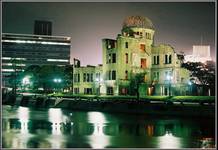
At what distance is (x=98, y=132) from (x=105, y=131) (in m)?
0.29

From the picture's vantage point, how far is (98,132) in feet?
38.2

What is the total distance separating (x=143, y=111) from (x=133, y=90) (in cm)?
345

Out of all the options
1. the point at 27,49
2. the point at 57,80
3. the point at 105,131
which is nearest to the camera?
the point at 105,131

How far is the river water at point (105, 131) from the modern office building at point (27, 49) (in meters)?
1.53

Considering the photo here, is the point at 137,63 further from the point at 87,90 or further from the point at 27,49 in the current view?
the point at 27,49

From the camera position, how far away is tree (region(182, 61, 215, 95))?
16.7m

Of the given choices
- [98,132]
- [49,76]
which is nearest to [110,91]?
[49,76]

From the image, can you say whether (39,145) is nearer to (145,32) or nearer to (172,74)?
(172,74)

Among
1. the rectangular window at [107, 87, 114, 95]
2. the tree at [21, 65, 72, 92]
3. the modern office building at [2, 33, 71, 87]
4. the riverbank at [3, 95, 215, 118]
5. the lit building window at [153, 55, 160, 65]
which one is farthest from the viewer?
the lit building window at [153, 55, 160, 65]

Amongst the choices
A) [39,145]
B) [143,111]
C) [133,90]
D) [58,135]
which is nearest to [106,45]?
[133,90]

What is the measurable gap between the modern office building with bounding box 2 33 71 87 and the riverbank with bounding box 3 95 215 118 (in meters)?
1.87

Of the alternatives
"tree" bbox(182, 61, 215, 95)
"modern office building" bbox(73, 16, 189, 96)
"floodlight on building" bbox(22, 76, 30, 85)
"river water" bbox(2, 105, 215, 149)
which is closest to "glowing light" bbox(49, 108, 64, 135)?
"river water" bbox(2, 105, 215, 149)

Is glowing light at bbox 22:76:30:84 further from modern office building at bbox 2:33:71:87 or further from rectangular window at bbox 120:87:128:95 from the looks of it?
rectangular window at bbox 120:87:128:95

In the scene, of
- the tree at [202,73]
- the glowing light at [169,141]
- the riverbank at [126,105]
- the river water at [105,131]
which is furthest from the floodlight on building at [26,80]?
the glowing light at [169,141]
